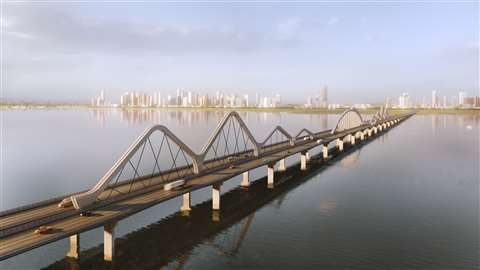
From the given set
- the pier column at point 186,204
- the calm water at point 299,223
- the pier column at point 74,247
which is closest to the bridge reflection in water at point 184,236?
the calm water at point 299,223

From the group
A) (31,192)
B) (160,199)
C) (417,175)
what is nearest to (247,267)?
(160,199)

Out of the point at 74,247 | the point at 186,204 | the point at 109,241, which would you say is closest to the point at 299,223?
the point at 186,204

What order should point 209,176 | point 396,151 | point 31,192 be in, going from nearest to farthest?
point 209,176 → point 31,192 → point 396,151

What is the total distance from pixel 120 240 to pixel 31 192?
24146 mm

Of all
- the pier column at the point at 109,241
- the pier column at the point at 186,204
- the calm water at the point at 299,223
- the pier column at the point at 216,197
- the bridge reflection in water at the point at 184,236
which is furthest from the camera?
the pier column at the point at 216,197

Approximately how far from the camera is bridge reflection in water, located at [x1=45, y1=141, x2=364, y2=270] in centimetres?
2920

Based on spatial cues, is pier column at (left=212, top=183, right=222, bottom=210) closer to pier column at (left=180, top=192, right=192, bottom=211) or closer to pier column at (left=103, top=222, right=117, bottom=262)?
pier column at (left=180, top=192, right=192, bottom=211)

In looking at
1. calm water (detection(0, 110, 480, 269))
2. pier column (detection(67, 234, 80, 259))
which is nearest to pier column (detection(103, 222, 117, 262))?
calm water (detection(0, 110, 480, 269))

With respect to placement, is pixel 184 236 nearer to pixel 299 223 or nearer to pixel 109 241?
pixel 109 241

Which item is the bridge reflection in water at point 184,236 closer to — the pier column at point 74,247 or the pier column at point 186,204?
the pier column at point 74,247

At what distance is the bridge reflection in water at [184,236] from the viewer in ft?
95.8

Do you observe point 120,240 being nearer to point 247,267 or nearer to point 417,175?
point 247,267

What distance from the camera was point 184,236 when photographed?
35.2m

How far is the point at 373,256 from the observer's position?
30922 millimetres
